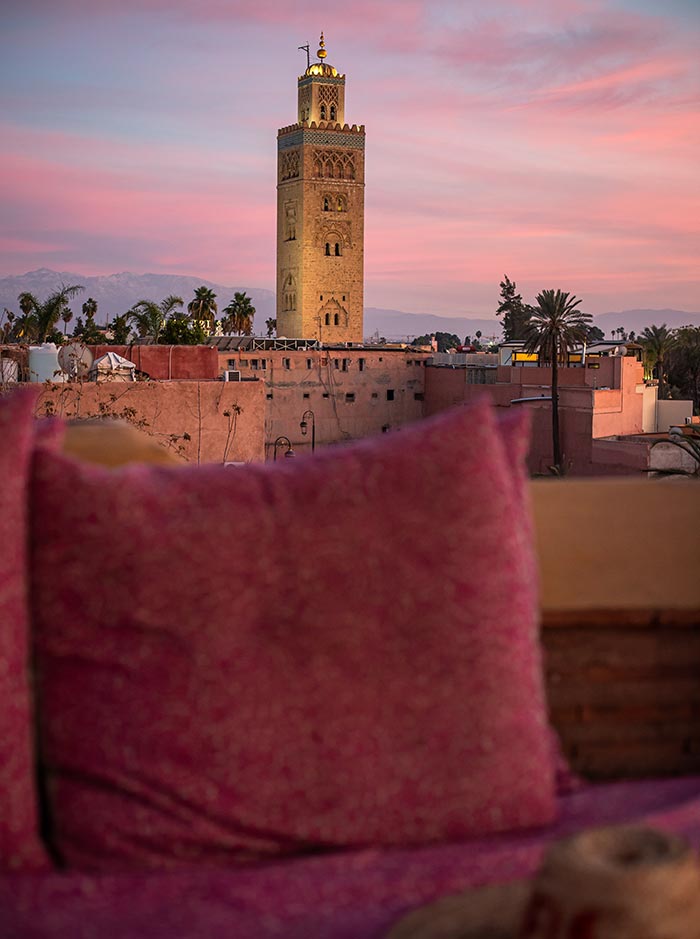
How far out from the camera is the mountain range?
46.9 metres

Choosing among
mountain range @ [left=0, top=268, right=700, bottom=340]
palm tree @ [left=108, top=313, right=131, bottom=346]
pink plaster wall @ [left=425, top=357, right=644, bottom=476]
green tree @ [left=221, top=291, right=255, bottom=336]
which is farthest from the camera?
green tree @ [left=221, top=291, right=255, bottom=336]

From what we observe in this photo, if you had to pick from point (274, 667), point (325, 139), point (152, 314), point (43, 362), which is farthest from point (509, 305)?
point (274, 667)

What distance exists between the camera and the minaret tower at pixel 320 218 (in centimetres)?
6003

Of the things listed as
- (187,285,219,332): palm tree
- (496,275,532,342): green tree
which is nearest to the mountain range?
(187,285,219,332): palm tree

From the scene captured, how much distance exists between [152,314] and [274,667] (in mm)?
31720

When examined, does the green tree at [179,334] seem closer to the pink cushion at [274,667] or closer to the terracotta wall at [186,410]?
the terracotta wall at [186,410]

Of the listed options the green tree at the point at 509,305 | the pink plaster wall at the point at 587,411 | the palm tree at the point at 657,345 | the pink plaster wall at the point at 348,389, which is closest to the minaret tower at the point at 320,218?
the green tree at the point at 509,305

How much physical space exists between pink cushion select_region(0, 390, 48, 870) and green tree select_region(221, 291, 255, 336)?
50944 millimetres

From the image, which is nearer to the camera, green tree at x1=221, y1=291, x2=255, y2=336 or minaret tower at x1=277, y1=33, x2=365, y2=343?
green tree at x1=221, y1=291, x2=255, y2=336

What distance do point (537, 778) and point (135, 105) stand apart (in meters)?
41.0

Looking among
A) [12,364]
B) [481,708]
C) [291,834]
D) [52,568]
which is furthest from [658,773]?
[12,364]

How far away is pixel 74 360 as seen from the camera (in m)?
11.4

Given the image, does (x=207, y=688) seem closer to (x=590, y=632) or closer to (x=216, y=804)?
(x=216, y=804)

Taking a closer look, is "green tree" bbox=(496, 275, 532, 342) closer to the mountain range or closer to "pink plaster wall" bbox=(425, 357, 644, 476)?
the mountain range
